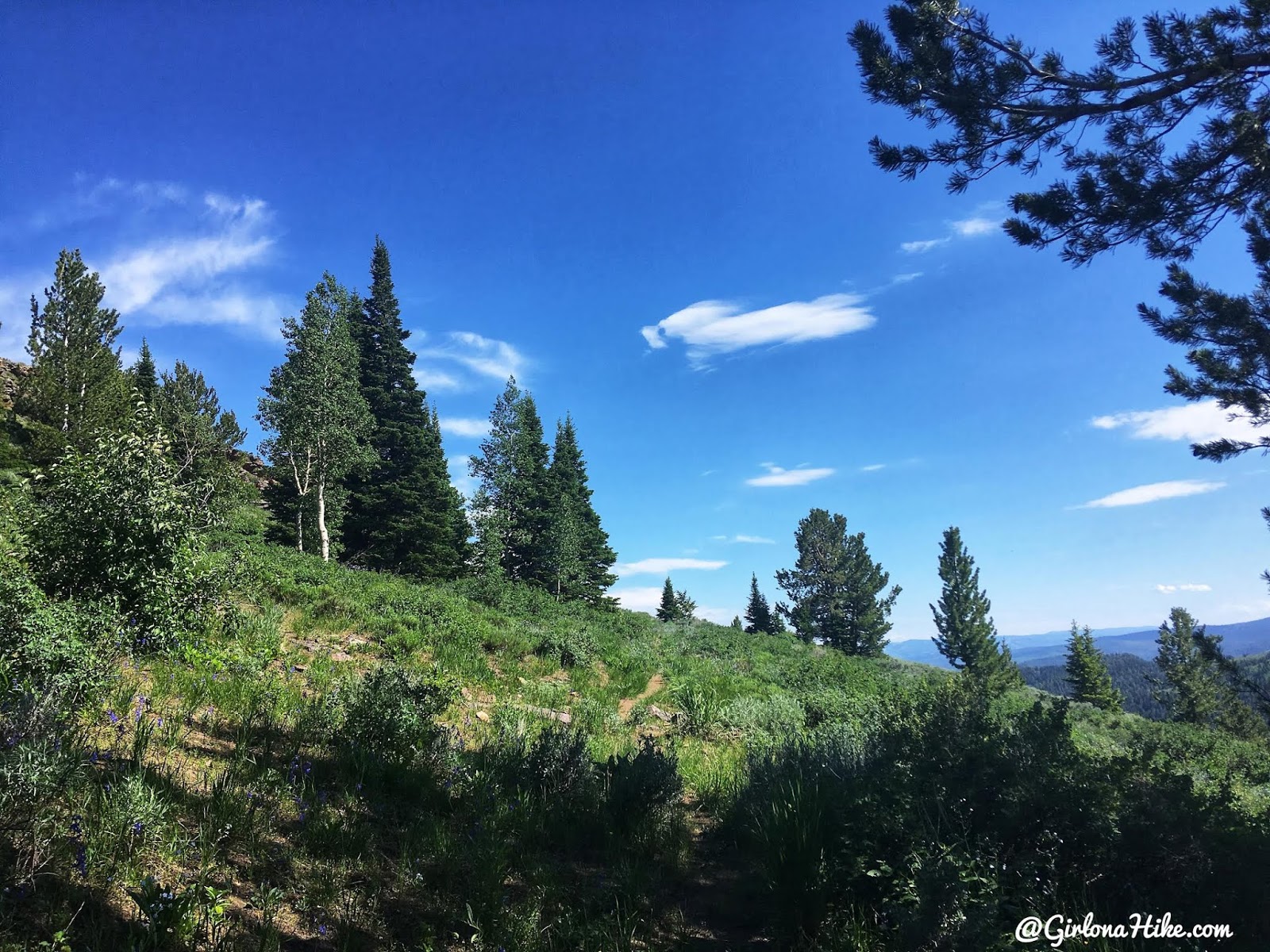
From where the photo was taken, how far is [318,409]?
2647cm

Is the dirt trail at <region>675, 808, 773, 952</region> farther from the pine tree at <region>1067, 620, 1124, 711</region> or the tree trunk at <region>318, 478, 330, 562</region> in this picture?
the pine tree at <region>1067, 620, 1124, 711</region>

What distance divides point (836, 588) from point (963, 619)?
1060cm

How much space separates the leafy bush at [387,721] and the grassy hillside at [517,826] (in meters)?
0.03

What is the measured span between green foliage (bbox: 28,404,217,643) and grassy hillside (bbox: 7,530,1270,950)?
2.15 ft

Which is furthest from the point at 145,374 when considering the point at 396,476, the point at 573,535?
the point at 573,535

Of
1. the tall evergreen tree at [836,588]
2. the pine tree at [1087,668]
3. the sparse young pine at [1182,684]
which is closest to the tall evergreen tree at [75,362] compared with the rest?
the tall evergreen tree at [836,588]

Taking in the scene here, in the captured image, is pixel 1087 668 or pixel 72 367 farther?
pixel 1087 668

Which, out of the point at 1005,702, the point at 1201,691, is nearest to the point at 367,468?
the point at 1005,702

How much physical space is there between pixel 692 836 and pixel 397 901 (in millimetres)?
2979

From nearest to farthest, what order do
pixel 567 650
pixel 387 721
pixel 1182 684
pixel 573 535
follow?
pixel 387 721
pixel 567 650
pixel 573 535
pixel 1182 684

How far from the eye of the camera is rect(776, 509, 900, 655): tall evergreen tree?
169ft

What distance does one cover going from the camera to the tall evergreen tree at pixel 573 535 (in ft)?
120

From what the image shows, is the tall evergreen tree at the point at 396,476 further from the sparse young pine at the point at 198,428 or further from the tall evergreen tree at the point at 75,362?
the tall evergreen tree at the point at 75,362

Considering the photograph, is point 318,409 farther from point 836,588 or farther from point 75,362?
point 836,588
